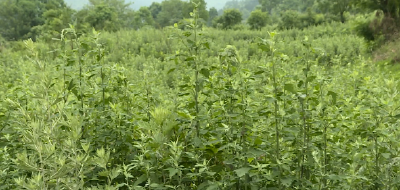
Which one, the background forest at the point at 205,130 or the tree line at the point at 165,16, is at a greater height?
the tree line at the point at 165,16

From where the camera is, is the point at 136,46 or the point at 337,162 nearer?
the point at 337,162

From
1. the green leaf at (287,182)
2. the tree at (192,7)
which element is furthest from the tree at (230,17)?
the green leaf at (287,182)

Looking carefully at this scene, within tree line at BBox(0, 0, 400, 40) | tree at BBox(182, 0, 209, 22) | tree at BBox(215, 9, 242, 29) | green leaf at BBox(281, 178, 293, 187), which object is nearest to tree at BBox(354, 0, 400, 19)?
tree line at BBox(0, 0, 400, 40)

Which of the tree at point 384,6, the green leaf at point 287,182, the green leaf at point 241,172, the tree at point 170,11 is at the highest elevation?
the tree at point 170,11

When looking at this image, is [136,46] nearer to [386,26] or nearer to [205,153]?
[386,26]

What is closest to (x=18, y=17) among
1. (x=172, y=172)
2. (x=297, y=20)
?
(x=297, y=20)

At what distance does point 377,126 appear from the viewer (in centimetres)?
262

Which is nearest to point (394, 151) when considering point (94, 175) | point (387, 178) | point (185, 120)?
point (387, 178)

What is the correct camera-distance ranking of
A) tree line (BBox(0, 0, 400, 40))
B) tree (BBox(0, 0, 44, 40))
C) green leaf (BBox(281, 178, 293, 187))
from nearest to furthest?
green leaf (BBox(281, 178, 293, 187))
tree line (BBox(0, 0, 400, 40))
tree (BBox(0, 0, 44, 40))

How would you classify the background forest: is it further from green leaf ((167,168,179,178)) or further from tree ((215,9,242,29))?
tree ((215,9,242,29))

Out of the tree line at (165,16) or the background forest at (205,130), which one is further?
the tree line at (165,16)

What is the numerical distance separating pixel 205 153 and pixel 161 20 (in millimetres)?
70381

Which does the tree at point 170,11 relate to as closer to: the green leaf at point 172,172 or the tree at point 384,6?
the tree at point 384,6

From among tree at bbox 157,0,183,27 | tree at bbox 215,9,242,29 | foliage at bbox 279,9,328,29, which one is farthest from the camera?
tree at bbox 157,0,183,27
